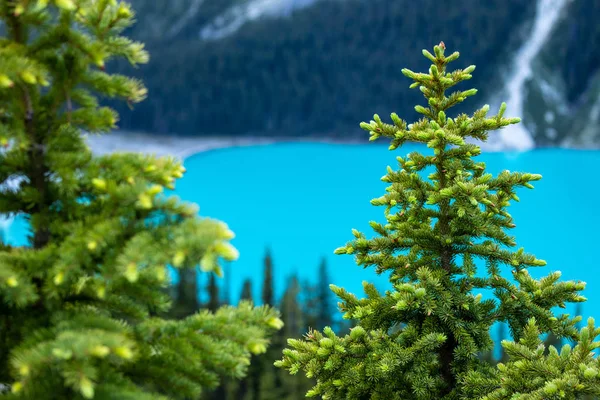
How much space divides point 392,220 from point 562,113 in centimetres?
14888

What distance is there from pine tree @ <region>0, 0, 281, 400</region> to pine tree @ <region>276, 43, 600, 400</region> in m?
2.35

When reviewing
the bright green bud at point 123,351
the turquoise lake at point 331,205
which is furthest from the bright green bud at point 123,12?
the turquoise lake at point 331,205

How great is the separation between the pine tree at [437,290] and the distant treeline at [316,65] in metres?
136

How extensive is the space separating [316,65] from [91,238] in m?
149

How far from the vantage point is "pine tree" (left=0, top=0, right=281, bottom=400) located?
513 cm

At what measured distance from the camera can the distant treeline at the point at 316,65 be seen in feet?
470

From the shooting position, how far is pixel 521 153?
129m

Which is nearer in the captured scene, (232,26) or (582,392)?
(582,392)

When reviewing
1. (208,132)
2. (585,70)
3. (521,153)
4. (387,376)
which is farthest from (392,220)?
(585,70)

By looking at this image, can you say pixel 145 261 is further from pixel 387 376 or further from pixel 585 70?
pixel 585 70

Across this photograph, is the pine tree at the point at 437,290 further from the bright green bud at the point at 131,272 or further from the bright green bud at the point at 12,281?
the bright green bud at the point at 12,281

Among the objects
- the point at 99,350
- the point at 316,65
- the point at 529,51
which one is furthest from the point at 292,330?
the point at 529,51

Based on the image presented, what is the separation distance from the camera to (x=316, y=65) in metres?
150

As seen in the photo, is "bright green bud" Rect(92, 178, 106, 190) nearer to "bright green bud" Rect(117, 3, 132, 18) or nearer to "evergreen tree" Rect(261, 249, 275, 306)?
"bright green bud" Rect(117, 3, 132, 18)
